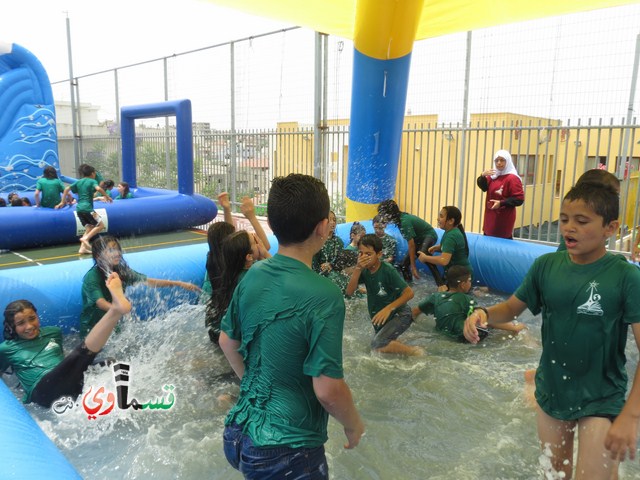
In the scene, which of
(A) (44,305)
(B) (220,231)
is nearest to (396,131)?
(B) (220,231)

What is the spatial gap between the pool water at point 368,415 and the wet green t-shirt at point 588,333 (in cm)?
47

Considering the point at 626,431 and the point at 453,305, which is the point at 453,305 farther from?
the point at 626,431

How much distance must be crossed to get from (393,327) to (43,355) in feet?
8.34

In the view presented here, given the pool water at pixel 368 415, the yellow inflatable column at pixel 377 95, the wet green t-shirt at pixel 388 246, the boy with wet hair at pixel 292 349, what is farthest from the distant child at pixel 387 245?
the boy with wet hair at pixel 292 349

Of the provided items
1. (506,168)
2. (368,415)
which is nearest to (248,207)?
(368,415)

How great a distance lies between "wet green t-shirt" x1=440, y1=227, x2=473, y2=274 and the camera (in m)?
5.36

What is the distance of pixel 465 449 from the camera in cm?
291

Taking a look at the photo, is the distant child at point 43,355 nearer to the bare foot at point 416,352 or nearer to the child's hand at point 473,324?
the child's hand at point 473,324

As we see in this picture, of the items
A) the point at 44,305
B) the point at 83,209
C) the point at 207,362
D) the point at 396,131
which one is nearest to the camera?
the point at 207,362

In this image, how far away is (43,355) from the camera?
3271 mm

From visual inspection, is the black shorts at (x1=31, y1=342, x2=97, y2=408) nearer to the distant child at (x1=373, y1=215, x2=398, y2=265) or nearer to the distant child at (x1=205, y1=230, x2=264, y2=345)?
the distant child at (x1=205, y1=230, x2=264, y2=345)

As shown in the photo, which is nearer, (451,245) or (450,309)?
(450,309)

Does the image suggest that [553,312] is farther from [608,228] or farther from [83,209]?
[83,209]

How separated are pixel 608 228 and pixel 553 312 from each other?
392 millimetres
